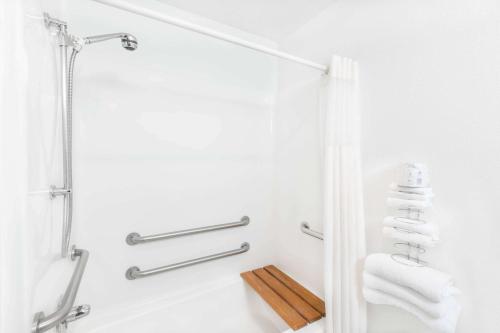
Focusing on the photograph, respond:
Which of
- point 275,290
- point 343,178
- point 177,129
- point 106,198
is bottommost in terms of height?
point 275,290

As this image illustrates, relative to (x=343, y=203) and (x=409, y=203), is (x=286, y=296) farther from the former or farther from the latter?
(x=409, y=203)

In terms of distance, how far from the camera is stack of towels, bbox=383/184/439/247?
73cm

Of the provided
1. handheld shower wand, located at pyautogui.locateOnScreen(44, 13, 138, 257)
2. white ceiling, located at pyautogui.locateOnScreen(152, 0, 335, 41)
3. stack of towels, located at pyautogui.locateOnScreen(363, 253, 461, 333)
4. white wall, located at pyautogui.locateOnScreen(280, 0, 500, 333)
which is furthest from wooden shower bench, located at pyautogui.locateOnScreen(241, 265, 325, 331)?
white ceiling, located at pyautogui.locateOnScreen(152, 0, 335, 41)

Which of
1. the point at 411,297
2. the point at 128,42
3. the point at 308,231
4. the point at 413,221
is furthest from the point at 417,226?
the point at 128,42

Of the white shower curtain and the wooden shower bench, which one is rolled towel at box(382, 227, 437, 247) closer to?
the white shower curtain

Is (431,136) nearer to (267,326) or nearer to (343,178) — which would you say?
(343,178)

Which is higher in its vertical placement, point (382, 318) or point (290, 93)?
point (290, 93)

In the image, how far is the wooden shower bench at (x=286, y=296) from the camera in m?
1.13

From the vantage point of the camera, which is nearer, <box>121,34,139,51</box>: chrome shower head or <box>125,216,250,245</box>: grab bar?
<box>121,34,139,51</box>: chrome shower head

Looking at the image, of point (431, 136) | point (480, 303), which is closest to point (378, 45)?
point (431, 136)

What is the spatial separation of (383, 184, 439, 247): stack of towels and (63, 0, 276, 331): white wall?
0.97 metres

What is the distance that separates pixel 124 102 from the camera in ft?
3.83

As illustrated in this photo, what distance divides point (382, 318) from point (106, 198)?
1.51 meters

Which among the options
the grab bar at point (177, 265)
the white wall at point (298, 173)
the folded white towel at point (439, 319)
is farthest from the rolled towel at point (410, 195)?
the grab bar at point (177, 265)
